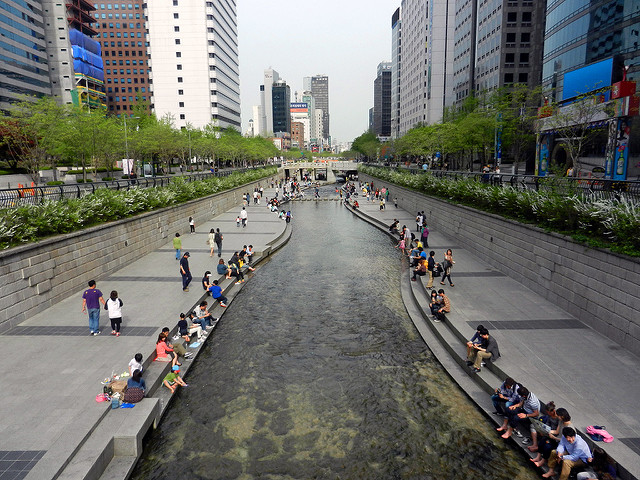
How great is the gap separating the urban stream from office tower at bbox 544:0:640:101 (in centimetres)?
3224

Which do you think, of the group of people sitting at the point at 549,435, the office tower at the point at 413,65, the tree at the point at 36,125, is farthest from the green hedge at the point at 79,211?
the office tower at the point at 413,65

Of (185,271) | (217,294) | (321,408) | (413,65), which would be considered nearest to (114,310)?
(185,271)

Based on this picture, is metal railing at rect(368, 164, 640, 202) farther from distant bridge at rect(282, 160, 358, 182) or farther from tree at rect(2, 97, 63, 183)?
distant bridge at rect(282, 160, 358, 182)

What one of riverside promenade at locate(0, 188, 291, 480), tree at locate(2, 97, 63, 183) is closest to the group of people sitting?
riverside promenade at locate(0, 188, 291, 480)

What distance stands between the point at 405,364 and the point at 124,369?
8236 millimetres

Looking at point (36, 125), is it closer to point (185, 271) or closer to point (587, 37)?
point (185, 271)

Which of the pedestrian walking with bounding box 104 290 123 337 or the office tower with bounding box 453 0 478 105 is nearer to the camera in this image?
the pedestrian walking with bounding box 104 290 123 337

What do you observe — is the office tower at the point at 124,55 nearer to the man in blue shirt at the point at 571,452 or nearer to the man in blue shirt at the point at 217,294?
the man in blue shirt at the point at 217,294

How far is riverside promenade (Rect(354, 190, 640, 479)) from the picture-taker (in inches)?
343

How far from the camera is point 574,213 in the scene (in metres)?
15.2

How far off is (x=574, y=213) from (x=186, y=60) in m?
106

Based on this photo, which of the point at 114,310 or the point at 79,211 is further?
the point at 79,211

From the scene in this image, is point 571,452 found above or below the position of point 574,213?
below

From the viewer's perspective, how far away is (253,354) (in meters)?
13.7
